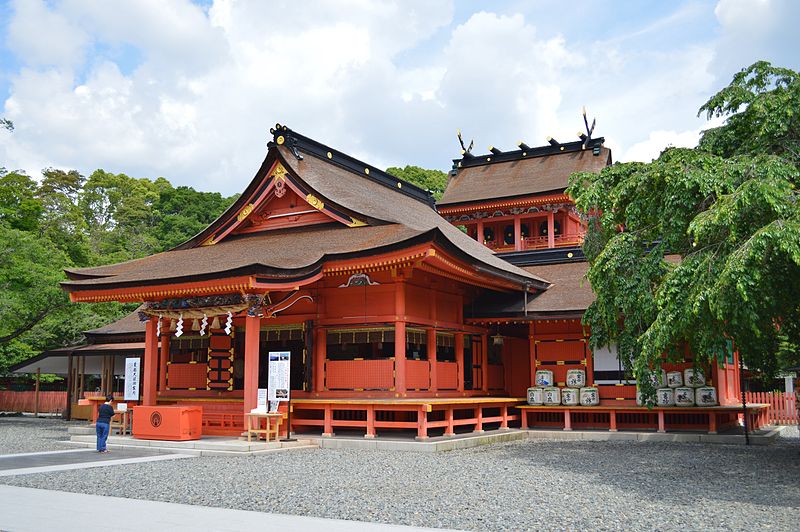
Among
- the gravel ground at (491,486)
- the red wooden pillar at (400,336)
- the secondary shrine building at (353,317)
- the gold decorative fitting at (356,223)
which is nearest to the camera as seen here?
the gravel ground at (491,486)

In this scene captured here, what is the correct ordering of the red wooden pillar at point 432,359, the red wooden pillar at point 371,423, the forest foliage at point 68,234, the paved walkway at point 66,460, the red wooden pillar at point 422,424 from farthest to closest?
the forest foliage at point 68,234 < the red wooden pillar at point 432,359 < the red wooden pillar at point 371,423 < the red wooden pillar at point 422,424 < the paved walkway at point 66,460

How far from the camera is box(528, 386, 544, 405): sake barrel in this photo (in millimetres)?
21656

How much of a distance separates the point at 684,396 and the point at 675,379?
518 millimetres

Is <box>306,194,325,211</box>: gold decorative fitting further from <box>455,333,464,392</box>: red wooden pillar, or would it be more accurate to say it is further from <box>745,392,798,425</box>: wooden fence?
<box>745,392,798,425</box>: wooden fence

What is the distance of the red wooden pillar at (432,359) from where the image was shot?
63.9 ft

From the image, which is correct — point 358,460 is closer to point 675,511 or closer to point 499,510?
point 499,510

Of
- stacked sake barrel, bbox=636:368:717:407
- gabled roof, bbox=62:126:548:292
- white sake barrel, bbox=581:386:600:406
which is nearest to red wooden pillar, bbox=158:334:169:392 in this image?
gabled roof, bbox=62:126:548:292

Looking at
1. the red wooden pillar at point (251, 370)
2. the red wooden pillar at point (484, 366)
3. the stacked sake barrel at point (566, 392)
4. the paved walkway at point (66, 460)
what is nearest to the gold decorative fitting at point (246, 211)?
the red wooden pillar at point (251, 370)

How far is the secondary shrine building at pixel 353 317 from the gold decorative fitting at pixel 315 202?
32 millimetres

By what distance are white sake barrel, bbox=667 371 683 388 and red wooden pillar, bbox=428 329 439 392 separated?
653 cm

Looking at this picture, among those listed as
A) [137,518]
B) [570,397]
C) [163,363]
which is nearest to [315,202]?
[163,363]

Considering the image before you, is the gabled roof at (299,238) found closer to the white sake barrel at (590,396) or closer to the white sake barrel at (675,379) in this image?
the white sake barrel at (590,396)

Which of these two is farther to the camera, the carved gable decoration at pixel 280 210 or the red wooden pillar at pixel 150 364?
the carved gable decoration at pixel 280 210

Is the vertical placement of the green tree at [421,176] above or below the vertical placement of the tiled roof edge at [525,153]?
above
